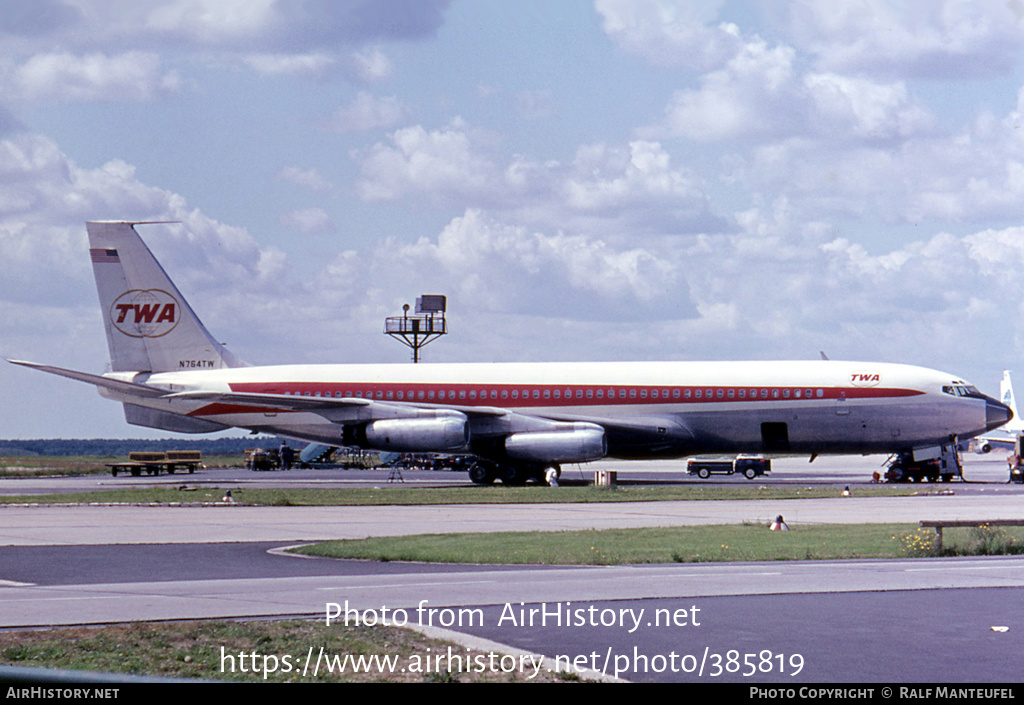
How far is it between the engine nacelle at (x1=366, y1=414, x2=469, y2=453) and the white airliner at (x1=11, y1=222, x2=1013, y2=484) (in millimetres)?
52

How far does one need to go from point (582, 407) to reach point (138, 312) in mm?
19749

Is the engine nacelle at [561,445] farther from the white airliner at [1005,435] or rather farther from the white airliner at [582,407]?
the white airliner at [1005,435]

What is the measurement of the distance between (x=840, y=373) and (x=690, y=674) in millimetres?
39241

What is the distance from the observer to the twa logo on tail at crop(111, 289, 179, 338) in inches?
2015

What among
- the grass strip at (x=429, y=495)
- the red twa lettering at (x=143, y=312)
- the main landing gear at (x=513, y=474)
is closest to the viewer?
the grass strip at (x=429, y=495)

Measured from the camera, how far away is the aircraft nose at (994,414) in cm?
4697

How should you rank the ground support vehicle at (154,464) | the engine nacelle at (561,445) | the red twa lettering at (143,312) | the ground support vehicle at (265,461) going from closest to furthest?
the engine nacelle at (561,445) < the red twa lettering at (143,312) < the ground support vehicle at (154,464) < the ground support vehicle at (265,461)

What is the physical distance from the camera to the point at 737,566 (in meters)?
17.1

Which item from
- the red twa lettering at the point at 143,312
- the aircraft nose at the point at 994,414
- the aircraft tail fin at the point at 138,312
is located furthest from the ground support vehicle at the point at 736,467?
the red twa lettering at the point at 143,312

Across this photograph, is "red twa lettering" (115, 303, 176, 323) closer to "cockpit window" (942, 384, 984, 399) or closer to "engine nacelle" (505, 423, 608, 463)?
"engine nacelle" (505, 423, 608, 463)

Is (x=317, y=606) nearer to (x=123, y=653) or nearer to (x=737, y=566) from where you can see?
(x=123, y=653)

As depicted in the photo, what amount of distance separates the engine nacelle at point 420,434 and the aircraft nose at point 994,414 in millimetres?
20656

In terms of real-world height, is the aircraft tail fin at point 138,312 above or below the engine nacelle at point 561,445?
above
